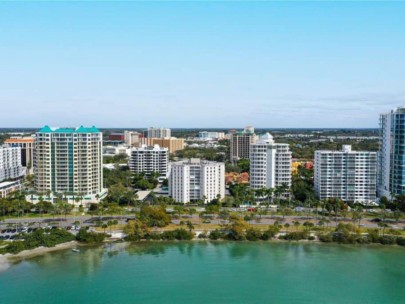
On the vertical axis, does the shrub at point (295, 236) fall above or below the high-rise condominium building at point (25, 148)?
below

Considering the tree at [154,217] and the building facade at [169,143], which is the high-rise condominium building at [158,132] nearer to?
the building facade at [169,143]

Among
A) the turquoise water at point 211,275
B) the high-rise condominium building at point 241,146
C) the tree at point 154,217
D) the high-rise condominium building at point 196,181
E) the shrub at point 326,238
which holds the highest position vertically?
the high-rise condominium building at point 241,146

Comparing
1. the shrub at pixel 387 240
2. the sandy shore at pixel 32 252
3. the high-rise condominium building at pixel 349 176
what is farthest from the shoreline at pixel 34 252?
the high-rise condominium building at pixel 349 176

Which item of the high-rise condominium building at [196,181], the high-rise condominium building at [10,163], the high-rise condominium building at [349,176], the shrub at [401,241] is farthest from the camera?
the high-rise condominium building at [10,163]

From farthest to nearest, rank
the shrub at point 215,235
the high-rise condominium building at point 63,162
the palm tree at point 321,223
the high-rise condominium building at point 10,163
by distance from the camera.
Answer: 1. the high-rise condominium building at point 10,163
2. the high-rise condominium building at point 63,162
3. the palm tree at point 321,223
4. the shrub at point 215,235

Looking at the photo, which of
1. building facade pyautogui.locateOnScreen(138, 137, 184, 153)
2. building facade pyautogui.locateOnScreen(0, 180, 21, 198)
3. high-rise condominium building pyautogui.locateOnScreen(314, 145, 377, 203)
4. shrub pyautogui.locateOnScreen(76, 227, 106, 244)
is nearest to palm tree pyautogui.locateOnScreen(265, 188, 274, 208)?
high-rise condominium building pyautogui.locateOnScreen(314, 145, 377, 203)

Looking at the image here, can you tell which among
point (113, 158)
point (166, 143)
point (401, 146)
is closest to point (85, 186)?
point (401, 146)

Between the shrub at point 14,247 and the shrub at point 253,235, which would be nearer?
the shrub at point 14,247
